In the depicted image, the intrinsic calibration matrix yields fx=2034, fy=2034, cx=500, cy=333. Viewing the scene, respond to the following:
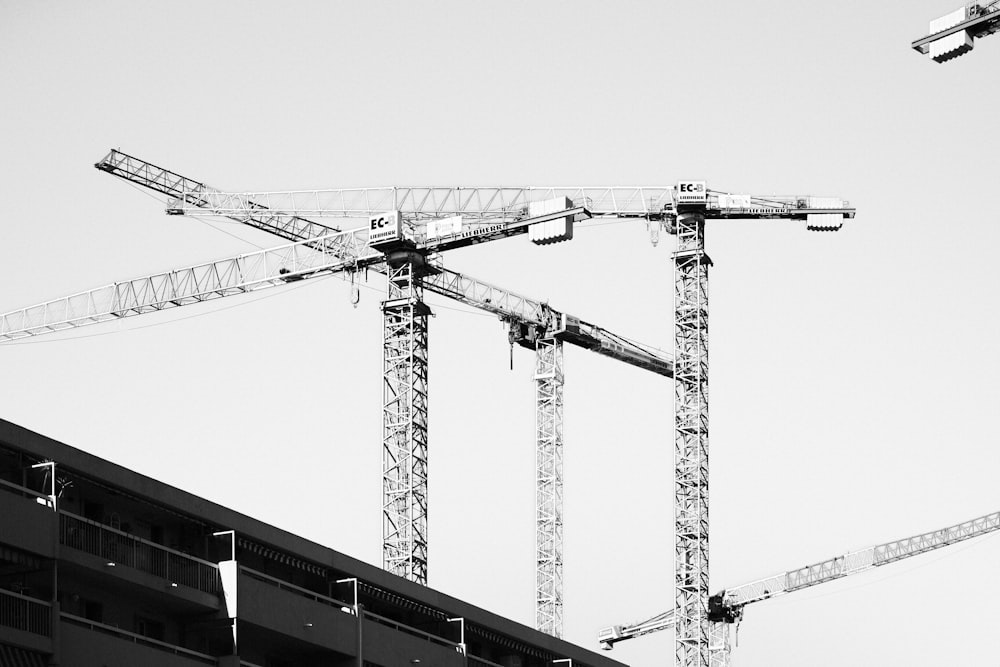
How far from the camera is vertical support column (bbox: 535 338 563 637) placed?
129750 millimetres

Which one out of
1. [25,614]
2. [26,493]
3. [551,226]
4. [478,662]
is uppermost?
[551,226]

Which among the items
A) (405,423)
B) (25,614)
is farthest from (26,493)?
(405,423)

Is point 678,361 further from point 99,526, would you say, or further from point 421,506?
point 99,526

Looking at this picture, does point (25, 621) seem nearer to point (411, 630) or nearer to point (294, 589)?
point (294, 589)

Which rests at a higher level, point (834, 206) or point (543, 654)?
point (834, 206)

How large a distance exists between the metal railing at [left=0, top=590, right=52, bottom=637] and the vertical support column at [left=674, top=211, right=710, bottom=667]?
63665mm

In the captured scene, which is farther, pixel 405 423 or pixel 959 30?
pixel 405 423

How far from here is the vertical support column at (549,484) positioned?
5108 inches

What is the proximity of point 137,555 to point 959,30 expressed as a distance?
91.8 feet

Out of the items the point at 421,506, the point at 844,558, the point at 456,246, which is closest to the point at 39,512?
the point at 421,506

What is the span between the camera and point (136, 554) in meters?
59.6

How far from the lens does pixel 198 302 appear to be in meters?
132

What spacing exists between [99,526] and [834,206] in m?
74.1

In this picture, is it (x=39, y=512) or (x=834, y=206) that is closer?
(x=39, y=512)
